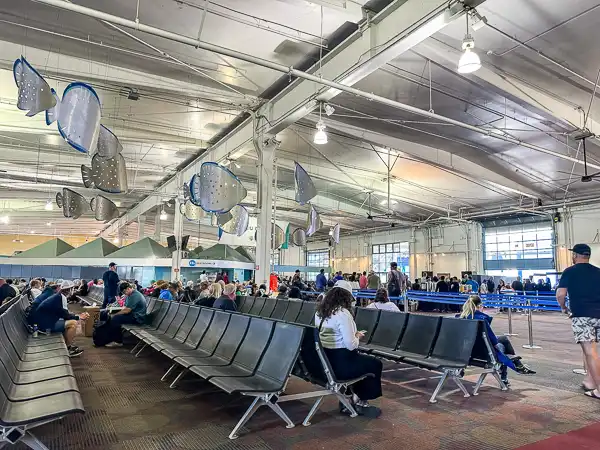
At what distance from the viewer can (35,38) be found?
8.69 metres

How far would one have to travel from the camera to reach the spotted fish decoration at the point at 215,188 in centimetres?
854

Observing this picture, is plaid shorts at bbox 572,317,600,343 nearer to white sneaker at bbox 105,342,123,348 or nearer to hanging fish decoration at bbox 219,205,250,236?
white sneaker at bbox 105,342,123,348

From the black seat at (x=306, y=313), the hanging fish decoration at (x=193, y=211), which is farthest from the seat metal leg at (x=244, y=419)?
the hanging fish decoration at (x=193, y=211)

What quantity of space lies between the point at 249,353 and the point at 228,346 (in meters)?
0.50

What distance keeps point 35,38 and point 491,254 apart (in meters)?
20.6

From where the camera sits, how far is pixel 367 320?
5762 mm

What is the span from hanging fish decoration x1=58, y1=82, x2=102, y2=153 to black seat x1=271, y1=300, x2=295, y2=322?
385cm

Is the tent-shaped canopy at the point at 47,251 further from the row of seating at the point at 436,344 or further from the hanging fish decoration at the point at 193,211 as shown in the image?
the row of seating at the point at 436,344

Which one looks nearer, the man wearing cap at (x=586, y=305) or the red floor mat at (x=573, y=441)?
the red floor mat at (x=573, y=441)

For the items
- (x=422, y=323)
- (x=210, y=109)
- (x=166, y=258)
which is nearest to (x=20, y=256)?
(x=166, y=258)

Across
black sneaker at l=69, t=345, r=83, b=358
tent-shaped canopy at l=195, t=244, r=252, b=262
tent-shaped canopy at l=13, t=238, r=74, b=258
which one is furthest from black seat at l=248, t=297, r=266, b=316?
tent-shaped canopy at l=13, t=238, r=74, b=258

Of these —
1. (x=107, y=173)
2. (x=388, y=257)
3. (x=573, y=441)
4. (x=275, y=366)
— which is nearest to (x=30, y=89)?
(x=107, y=173)

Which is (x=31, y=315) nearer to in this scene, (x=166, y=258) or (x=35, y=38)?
(x=35, y=38)

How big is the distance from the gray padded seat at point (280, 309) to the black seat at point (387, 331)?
216 centimetres
